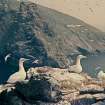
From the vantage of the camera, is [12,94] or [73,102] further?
[12,94]

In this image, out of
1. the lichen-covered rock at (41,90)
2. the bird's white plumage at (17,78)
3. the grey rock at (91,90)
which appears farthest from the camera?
the bird's white plumage at (17,78)

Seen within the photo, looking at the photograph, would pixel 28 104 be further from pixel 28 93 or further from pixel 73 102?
pixel 73 102

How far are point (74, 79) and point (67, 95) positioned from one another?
169 centimetres

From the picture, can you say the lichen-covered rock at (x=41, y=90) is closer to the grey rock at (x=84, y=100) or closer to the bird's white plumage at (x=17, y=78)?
the grey rock at (x=84, y=100)

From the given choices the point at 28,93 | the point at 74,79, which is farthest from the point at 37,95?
the point at 74,79

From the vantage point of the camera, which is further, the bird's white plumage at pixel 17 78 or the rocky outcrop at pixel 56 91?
the bird's white plumage at pixel 17 78

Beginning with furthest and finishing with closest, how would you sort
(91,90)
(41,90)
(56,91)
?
(91,90) → (41,90) → (56,91)

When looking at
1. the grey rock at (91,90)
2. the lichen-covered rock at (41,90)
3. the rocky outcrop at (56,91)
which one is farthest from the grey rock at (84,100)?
the lichen-covered rock at (41,90)

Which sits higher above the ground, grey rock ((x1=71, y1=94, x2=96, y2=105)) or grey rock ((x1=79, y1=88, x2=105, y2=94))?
grey rock ((x1=79, y1=88, x2=105, y2=94))

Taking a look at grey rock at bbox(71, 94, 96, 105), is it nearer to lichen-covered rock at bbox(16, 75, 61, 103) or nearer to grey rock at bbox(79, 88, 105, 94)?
grey rock at bbox(79, 88, 105, 94)

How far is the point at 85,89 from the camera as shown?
110 ft

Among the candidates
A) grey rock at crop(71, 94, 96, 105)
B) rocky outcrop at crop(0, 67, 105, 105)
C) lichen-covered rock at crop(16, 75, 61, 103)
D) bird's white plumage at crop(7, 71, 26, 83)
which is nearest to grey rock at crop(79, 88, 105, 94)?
rocky outcrop at crop(0, 67, 105, 105)

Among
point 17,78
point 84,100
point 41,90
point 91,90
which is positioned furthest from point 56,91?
point 17,78

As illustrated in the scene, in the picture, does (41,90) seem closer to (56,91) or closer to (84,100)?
(56,91)
